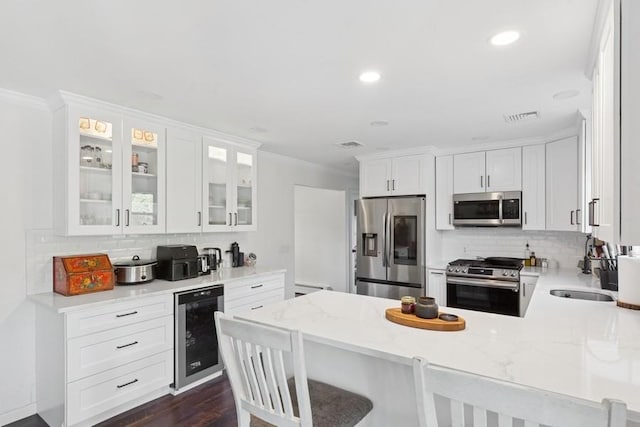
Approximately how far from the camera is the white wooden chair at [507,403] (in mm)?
787

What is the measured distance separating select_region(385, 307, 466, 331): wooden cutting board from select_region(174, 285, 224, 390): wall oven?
1909 millimetres

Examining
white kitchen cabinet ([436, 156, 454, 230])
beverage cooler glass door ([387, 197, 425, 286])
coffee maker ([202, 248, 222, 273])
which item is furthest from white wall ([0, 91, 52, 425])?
white kitchen cabinet ([436, 156, 454, 230])

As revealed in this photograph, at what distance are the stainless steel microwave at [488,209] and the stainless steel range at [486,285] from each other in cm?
48

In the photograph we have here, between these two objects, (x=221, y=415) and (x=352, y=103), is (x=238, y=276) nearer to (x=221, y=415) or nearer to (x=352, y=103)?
(x=221, y=415)

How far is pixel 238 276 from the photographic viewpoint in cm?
353

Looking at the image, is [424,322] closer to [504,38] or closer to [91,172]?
[504,38]

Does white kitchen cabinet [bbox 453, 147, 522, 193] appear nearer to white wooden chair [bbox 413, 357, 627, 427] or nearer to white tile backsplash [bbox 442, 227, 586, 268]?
white tile backsplash [bbox 442, 227, 586, 268]

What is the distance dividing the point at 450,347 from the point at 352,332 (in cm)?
43

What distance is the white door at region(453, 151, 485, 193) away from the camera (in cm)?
436

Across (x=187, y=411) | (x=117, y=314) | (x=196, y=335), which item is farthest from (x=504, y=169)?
(x=117, y=314)

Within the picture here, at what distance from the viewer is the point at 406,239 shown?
4523mm

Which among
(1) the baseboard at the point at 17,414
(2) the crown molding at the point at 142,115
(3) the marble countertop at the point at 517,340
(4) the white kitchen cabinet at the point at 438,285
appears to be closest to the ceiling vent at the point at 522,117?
(3) the marble countertop at the point at 517,340

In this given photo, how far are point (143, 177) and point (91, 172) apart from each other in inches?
17.2

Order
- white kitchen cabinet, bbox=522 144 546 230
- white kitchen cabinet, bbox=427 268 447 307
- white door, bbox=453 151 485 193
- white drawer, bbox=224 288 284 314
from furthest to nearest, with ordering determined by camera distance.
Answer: white door, bbox=453 151 485 193 → white kitchen cabinet, bbox=427 268 447 307 → white kitchen cabinet, bbox=522 144 546 230 → white drawer, bbox=224 288 284 314
